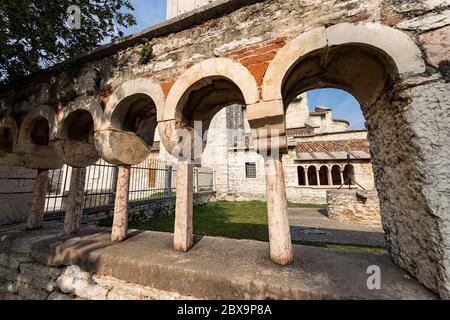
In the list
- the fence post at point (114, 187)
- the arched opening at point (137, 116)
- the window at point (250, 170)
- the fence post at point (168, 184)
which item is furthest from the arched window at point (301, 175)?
the arched opening at point (137, 116)

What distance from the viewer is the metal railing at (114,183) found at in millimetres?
5532

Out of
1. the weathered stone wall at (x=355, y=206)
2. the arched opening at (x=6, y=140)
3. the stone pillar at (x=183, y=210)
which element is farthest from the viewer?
the weathered stone wall at (x=355, y=206)

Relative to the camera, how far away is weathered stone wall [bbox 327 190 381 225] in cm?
701

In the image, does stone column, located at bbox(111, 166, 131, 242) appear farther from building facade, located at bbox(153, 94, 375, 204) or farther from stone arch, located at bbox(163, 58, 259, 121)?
building facade, located at bbox(153, 94, 375, 204)

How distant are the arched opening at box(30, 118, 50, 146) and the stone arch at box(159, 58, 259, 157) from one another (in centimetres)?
278

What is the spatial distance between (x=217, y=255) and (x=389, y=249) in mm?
1721

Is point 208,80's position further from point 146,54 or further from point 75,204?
point 75,204

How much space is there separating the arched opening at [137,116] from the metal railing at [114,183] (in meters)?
2.39

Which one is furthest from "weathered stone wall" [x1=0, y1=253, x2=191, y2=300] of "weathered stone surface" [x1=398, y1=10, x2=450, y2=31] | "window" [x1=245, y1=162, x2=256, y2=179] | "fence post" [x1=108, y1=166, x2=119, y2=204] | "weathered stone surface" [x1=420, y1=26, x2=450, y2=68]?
"window" [x1=245, y1=162, x2=256, y2=179]

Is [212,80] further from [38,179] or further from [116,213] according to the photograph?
[38,179]

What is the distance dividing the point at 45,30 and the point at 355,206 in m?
9.26

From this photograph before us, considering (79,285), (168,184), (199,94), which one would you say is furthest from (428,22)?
(168,184)

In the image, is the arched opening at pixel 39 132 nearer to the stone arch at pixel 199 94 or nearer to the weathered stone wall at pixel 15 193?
the weathered stone wall at pixel 15 193
